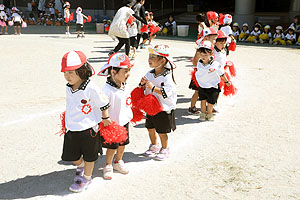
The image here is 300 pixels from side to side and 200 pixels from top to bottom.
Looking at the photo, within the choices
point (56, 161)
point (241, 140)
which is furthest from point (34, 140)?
point (241, 140)

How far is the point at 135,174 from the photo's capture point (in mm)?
4184

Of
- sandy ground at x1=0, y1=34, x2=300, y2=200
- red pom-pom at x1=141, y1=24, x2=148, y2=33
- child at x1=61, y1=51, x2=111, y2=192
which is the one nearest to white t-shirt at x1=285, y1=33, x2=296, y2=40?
red pom-pom at x1=141, y1=24, x2=148, y2=33

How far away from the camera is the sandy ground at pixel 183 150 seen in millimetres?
3816

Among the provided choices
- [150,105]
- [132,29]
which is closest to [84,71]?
[150,105]

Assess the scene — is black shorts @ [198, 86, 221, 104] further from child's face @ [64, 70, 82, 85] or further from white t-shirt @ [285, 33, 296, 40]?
white t-shirt @ [285, 33, 296, 40]

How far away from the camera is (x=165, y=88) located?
14.0 ft

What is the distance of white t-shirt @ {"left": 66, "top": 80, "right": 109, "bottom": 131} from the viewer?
3.55m

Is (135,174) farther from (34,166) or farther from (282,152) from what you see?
(282,152)

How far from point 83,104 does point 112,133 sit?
0.46 meters

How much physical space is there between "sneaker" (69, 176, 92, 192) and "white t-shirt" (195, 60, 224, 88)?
290cm

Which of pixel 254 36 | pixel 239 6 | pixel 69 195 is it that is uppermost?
pixel 239 6

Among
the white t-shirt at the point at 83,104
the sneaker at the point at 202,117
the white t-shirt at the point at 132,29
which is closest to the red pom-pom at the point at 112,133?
the white t-shirt at the point at 83,104

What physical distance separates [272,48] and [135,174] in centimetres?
1258

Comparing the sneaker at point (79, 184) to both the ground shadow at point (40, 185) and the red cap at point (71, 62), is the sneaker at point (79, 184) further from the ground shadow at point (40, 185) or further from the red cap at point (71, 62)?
the red cap at point (71, 62)
